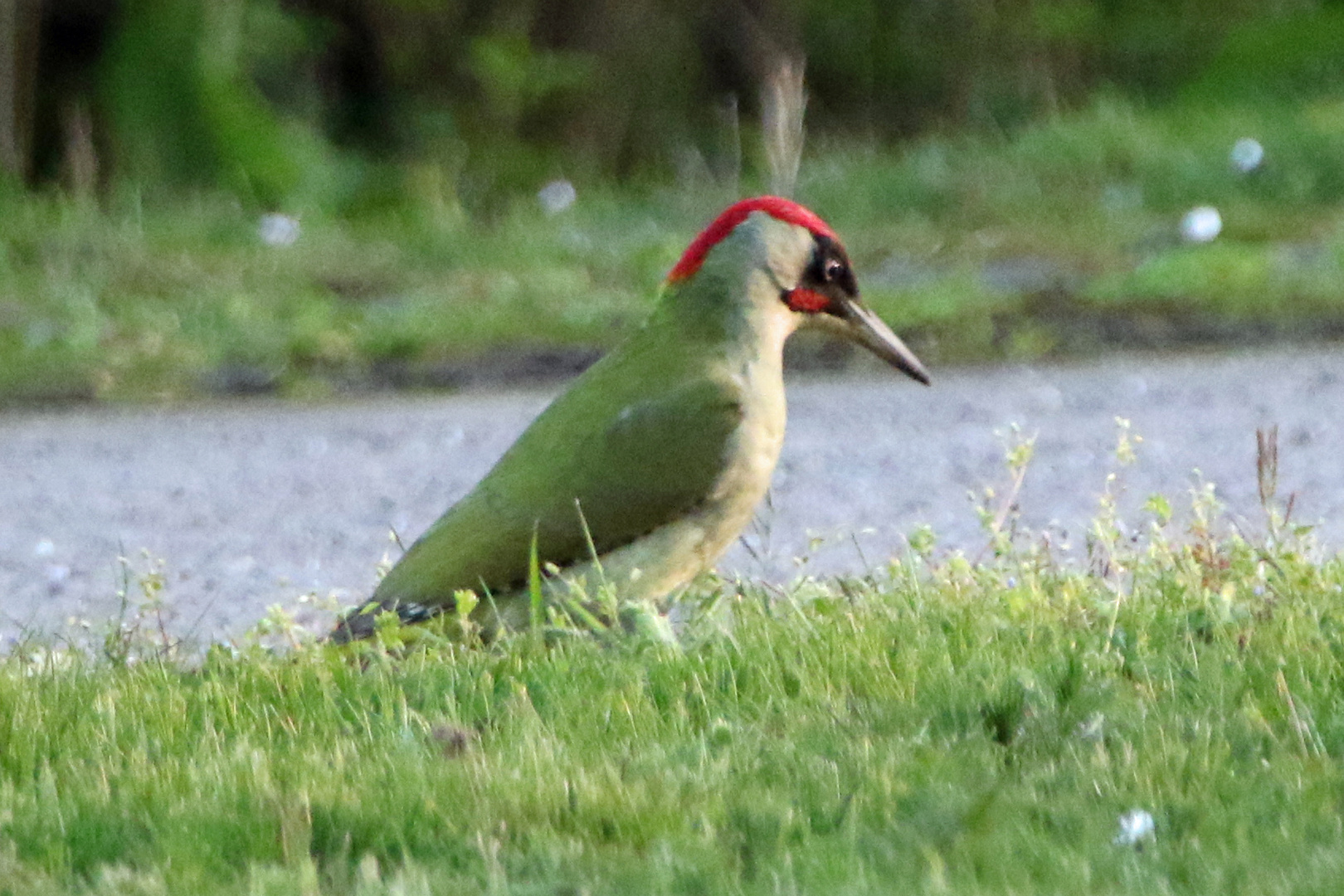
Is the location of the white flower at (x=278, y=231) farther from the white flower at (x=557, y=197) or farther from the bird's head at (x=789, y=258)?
the bird's head at (x=789, y=258)

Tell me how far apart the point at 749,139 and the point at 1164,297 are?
20.6 ft

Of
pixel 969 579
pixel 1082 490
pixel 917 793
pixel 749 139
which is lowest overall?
pixel 749 139

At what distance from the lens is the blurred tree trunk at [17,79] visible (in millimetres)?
12570

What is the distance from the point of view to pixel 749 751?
3447mm

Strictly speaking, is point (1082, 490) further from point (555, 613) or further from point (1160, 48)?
point (1160, 48)

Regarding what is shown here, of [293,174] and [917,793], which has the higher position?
[917,793]

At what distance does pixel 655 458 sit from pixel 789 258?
529mm

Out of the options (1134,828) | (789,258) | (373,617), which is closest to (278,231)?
(789,258)

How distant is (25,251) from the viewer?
399 inches

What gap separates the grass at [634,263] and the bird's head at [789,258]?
150 inches

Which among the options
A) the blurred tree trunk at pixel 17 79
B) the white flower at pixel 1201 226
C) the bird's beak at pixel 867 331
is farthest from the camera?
the blurred tree trunk at pixel 17 79

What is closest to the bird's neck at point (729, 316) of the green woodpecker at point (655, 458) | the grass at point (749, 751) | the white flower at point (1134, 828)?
the green woodpecker at point (655, 458)

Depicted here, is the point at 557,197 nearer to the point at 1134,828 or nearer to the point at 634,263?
the point at 634,263

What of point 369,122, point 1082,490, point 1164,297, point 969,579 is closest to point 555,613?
point 969,579
